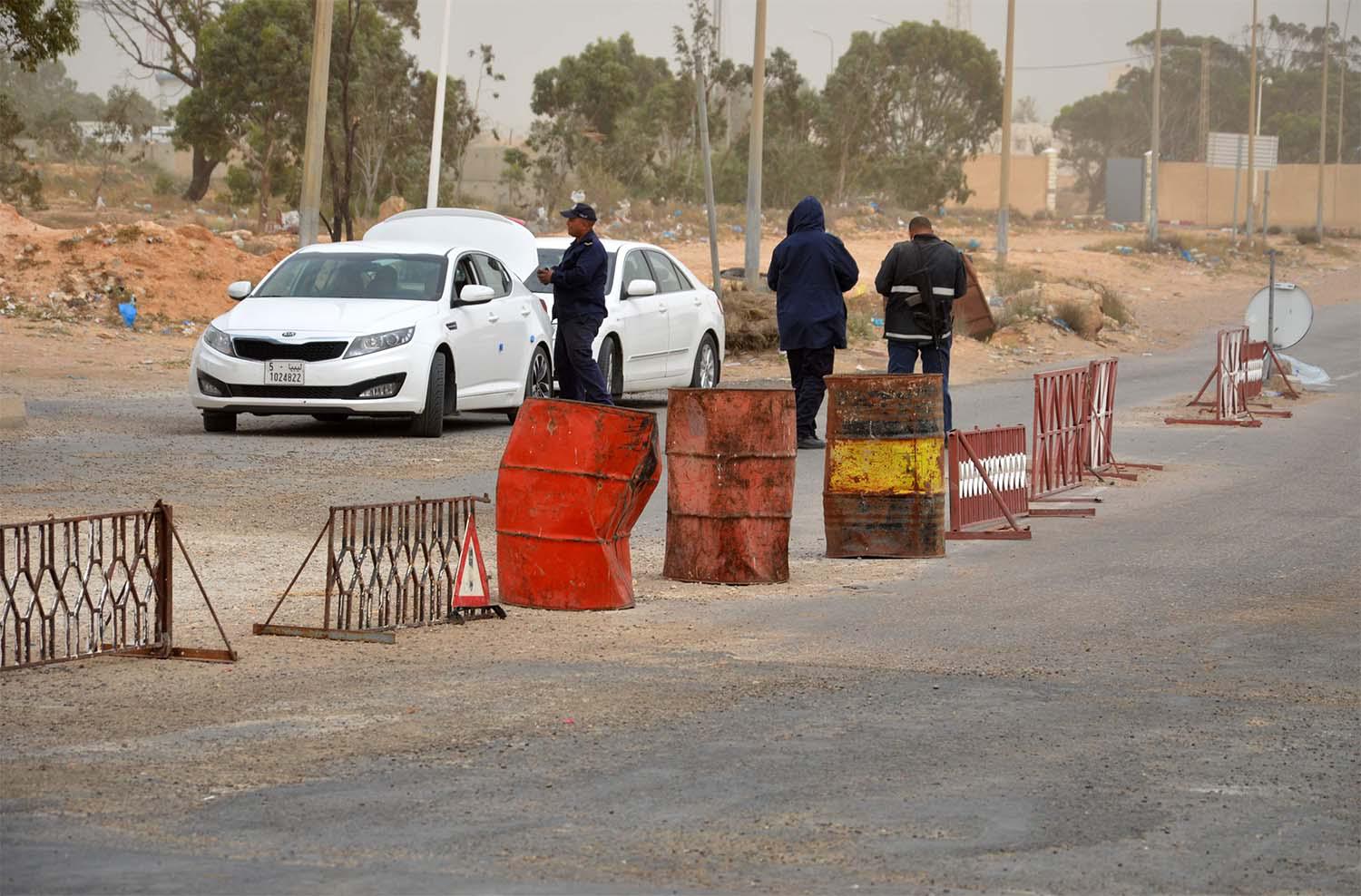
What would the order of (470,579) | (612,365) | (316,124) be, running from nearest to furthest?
(470,579) < (612,365) < (316,124)

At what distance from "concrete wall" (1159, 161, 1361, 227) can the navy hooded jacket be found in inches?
3780

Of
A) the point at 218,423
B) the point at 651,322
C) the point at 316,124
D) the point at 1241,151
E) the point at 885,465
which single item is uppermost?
the point at 1241,151

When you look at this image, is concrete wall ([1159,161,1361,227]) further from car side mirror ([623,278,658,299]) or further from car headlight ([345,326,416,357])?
car headlight ([345,326,416,357])

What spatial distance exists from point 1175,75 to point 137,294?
110467 mm

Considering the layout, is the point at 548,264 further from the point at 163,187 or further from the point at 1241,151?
the point at 1241,151

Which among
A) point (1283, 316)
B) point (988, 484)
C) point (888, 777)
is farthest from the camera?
point (1283, 316)

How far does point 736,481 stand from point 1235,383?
41.2ft

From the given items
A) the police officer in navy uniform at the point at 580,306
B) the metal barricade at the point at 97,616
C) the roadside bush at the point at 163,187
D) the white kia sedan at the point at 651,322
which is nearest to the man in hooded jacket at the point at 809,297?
Answer: the police officer in navy uniform at the point at 580,306

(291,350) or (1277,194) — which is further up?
(1277,194)

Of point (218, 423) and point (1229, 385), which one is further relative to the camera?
point (1229, 385)

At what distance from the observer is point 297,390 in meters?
15.7

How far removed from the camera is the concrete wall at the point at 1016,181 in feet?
344

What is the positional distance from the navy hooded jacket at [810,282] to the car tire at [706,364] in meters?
4.28

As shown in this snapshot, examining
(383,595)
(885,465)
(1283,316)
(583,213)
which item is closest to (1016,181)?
(1283,316)
